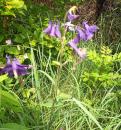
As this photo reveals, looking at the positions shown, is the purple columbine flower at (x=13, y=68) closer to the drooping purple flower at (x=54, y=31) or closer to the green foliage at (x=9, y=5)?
the drooping purple flower at (x=54, y=31)

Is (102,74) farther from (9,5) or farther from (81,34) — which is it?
(81,34)

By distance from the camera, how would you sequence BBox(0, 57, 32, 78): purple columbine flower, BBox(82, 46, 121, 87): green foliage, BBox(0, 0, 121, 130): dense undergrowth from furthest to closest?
BBox(82, 46, 121, 87): green foliage, BBox(0, 0, 121, 130): dense undergrowth, BBox(0, 57, 32, 78): purple columbine flower

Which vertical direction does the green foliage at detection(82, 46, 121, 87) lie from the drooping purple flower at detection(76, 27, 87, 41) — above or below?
below

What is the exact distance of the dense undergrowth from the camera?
9.00 ft

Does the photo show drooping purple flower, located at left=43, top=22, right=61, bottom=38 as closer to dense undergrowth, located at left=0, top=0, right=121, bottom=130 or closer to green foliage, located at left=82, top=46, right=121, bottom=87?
dense undergrowth, located at left=0, top=0, right=121, bottom=130

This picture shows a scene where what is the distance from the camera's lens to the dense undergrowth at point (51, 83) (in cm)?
274

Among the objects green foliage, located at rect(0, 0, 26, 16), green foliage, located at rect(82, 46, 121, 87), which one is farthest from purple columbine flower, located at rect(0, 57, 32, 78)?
green foliage, located at rect(82, 46, 121, 87)

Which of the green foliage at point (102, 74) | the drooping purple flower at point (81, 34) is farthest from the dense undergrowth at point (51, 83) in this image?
the drooping purple flower at point (81, 34)

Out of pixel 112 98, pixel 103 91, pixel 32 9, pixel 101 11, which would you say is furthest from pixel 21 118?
pixel 101 11

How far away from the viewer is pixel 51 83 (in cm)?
372

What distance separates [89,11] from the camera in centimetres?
640

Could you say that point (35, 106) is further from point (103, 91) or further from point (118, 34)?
point (118, 34)

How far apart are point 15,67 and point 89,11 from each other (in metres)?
4.08

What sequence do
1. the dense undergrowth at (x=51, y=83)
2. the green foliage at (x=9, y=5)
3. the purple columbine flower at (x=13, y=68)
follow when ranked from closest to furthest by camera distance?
the purple columbine flower at (x=13, y=68) < the dense undergrowth at (x=51, y=83) < the green foliage at (x=9, y=5)
